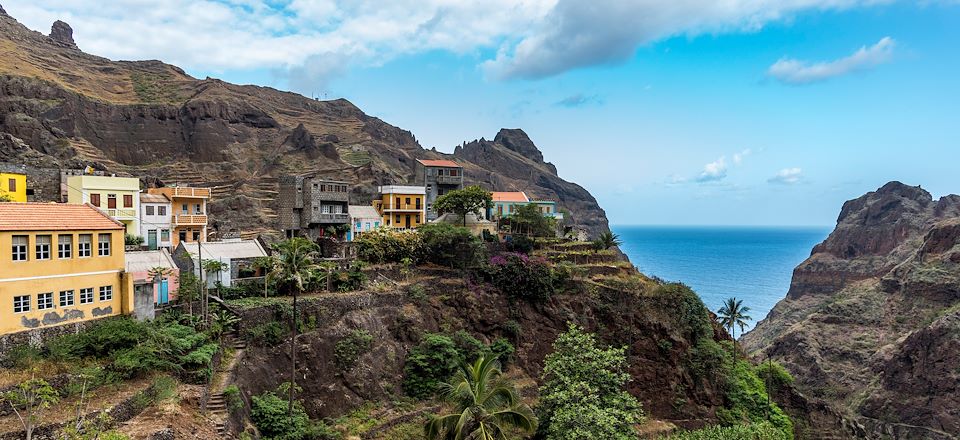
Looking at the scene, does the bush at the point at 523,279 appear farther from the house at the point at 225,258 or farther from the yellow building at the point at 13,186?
the yellow building at the point at 13,186

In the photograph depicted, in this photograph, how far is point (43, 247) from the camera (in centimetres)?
2481

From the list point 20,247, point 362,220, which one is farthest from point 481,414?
point 362,220

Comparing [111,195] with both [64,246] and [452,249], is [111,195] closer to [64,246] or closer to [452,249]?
[64,246]

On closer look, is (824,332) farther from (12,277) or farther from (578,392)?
(12,277)

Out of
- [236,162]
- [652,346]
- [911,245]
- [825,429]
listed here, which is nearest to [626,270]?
[652,346]

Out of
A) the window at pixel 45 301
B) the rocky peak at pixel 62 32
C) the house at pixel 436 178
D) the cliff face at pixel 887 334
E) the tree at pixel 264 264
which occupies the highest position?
the rocky peak at pixel 62 32

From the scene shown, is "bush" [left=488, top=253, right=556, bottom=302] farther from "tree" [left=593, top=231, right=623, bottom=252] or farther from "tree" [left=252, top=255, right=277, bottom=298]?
"tree" [left=252, top=255, right=277, bottom=298]

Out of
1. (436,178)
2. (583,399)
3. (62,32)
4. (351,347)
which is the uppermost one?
(62,32)

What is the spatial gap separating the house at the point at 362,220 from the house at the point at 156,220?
1656cm

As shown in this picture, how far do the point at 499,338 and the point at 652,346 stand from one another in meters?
12.2

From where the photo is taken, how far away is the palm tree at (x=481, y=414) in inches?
929

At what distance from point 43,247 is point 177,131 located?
2798 inches

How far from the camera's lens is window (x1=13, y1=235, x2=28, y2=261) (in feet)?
78.0

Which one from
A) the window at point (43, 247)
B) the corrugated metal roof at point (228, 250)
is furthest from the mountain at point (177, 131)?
the window at point (43, 247)
